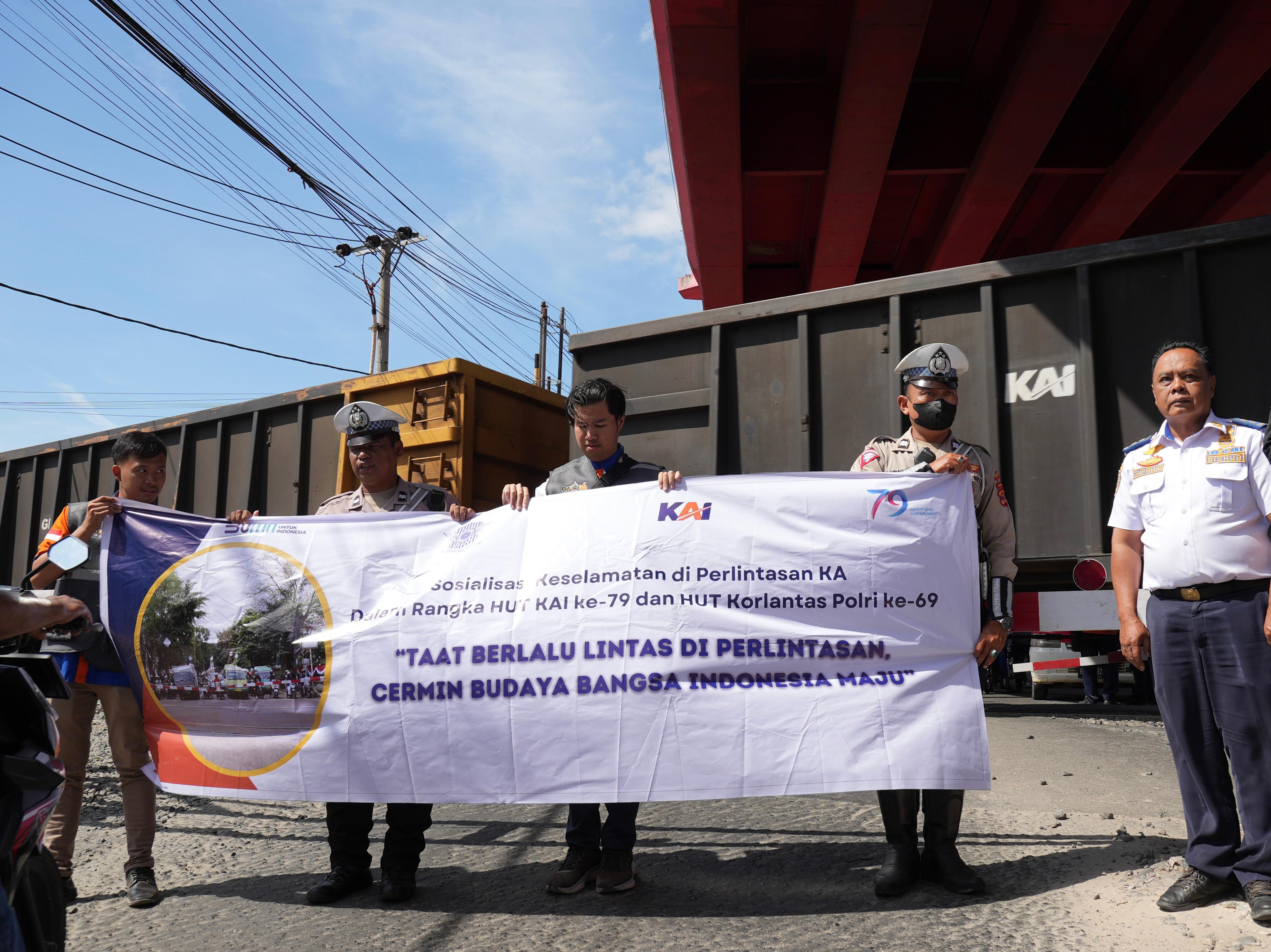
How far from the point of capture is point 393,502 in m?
4.00

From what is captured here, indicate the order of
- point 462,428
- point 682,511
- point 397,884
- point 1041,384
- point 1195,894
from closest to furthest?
point 1195,894 < point 397,884 < point 682,511 < point 1041,384 < point 462,428

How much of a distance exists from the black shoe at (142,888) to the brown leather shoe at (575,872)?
1.49 m

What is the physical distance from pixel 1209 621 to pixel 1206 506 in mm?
374

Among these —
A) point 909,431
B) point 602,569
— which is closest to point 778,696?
point 602,569

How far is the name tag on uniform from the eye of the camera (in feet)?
9.58

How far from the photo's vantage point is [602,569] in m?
3.51

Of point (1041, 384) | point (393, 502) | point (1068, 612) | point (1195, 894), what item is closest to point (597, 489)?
point (393, 502)

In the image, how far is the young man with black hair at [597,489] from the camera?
335 cm

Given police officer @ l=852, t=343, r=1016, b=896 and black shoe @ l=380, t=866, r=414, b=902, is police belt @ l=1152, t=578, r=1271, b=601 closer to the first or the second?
police officer @ l=852, t=343, r=1016, b=896

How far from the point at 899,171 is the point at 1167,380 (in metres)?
7.37

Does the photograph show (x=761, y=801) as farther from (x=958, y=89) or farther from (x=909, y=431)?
(x=958, y=89)

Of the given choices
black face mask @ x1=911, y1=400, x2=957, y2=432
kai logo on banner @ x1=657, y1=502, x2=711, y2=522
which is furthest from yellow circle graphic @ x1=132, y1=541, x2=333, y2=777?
black face mask @ x1=911, y1=400, x2=957, y2=432

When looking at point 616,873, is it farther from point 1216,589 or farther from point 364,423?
point 1216,589

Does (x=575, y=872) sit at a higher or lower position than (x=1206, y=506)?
lower
